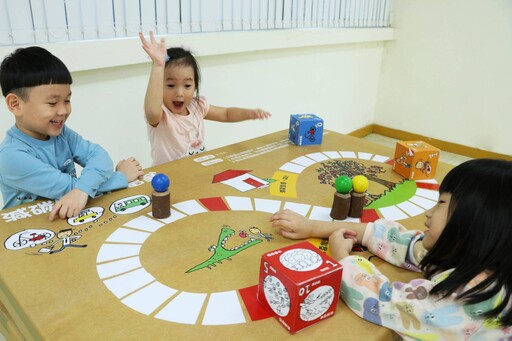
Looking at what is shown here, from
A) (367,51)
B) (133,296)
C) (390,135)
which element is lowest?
(390,135)

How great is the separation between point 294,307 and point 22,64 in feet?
2.95

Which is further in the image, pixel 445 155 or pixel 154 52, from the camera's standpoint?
pixel 445 155

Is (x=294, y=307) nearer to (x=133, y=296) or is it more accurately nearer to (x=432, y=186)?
(x=133, y=296)

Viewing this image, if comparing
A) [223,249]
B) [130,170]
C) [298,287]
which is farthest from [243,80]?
[298,287]

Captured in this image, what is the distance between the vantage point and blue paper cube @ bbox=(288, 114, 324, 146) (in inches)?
57.7

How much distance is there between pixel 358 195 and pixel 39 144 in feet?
2.77

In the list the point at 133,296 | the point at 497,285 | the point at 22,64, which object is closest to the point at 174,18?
the point at 22,64

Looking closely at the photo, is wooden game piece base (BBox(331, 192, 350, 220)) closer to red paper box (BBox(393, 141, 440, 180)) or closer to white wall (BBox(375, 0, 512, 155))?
red paper box (BBox(393, 141, 440, 180))

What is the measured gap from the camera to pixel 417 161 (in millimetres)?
1229

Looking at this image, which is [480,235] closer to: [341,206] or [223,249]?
[341,206]

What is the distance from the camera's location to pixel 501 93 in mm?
2996

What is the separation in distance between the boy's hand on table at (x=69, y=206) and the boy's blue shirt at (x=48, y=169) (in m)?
0.03

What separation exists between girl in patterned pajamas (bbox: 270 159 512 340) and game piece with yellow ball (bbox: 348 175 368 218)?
244 millimetres

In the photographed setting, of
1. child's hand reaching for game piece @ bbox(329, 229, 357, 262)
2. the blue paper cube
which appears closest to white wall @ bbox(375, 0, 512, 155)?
the blue paper cube
